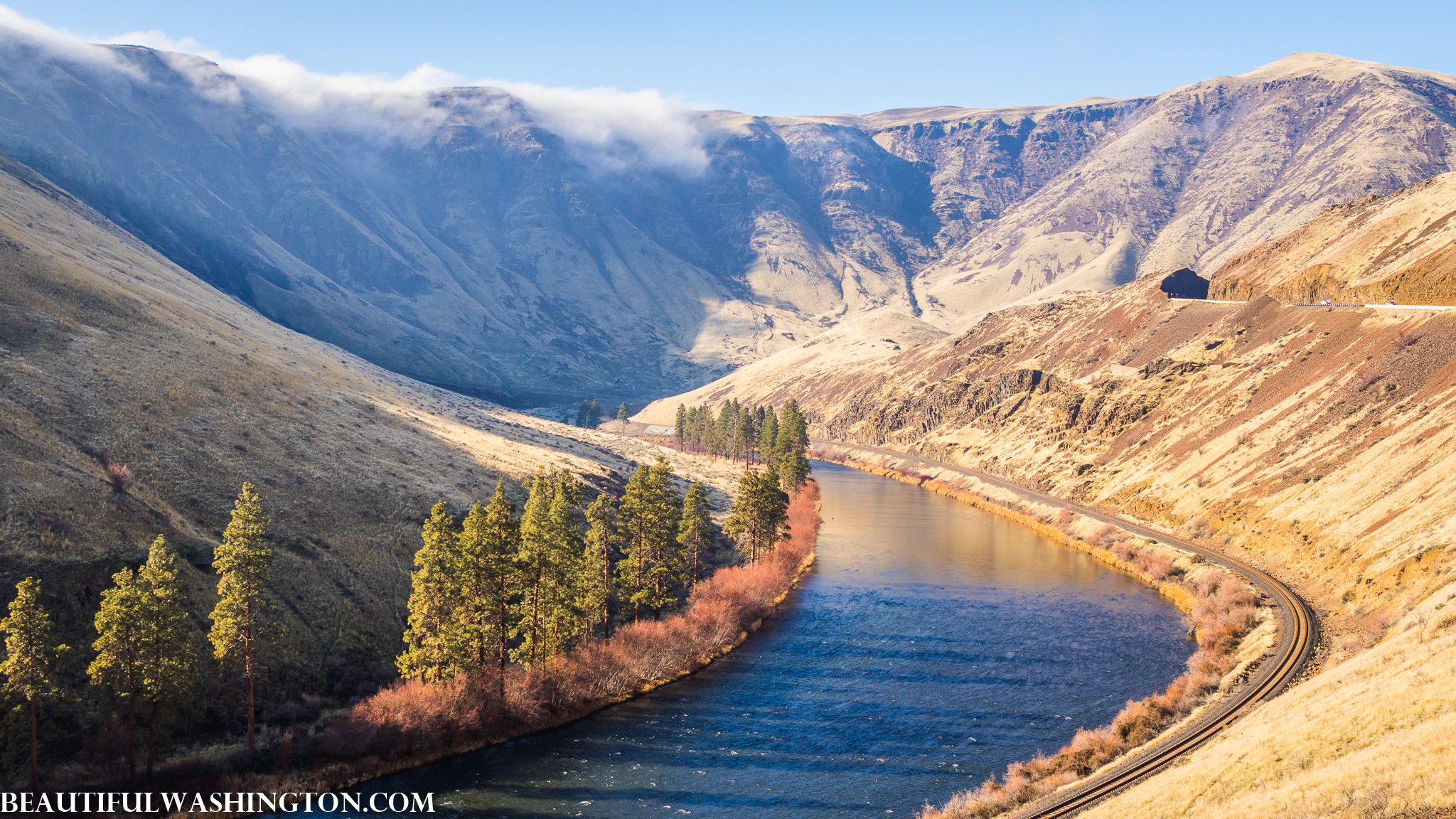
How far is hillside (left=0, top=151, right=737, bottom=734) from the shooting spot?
46.9 meters

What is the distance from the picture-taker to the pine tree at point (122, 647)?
36.4 m

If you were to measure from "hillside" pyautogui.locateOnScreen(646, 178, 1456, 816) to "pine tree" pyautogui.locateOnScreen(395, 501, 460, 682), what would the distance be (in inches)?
1330

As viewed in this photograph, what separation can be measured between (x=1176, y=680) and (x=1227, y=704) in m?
8.24

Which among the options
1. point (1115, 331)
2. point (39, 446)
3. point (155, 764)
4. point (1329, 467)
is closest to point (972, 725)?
point (155, 764)

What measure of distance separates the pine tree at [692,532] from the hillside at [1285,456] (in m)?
40.2

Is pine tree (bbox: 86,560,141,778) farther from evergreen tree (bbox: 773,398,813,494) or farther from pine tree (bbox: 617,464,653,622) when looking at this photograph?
evergreen tree (bbox: 773,398,813,494)

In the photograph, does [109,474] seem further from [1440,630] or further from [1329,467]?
[1329,467]

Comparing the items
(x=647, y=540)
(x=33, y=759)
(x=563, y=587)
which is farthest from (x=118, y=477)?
(x=647, y=540)

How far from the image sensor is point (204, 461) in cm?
6038

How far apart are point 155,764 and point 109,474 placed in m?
22.6

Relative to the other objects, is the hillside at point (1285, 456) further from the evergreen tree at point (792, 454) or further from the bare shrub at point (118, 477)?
the bare shrub at point (118, 477)

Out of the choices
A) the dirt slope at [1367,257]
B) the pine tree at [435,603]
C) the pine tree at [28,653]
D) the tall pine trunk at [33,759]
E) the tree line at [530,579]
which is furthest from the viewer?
the dirt slope at [1367,257]

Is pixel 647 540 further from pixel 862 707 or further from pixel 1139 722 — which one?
pixel 1139 722

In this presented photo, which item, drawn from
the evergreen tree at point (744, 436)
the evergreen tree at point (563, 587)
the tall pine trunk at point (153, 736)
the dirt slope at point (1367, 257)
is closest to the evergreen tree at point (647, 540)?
the evergreen tree at point (563, 587)
